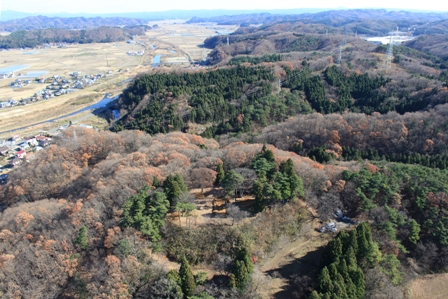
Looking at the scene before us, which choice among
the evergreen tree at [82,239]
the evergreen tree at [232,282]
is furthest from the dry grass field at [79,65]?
the evergreen tree at [232,282]

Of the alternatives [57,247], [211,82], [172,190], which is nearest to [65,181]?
[57,247]

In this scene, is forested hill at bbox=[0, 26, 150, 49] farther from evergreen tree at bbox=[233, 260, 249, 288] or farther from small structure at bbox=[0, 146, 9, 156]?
evergreen tree at bbox=[233, 260, 249, 288]

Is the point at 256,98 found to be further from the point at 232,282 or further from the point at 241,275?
the point at 232,282

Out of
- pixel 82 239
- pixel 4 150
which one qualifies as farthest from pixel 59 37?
pixel 82 239

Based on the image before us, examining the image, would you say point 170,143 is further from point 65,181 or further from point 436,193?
point 436,193

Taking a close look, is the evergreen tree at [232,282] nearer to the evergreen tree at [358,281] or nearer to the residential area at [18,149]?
the evergreen tree at [358,281]

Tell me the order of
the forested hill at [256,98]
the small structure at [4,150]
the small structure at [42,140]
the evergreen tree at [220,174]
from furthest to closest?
the small structure at [42,140], the forested hill at [256,98], the small structure at [4,150], the evergreen tree at [220,174]
